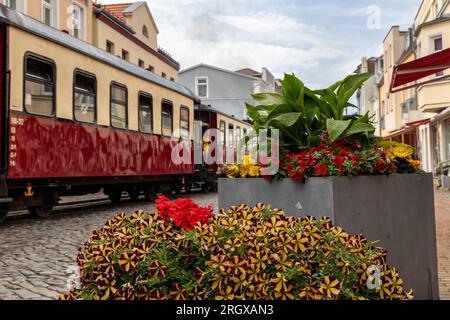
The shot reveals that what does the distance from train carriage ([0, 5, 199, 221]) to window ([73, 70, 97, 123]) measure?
2cm

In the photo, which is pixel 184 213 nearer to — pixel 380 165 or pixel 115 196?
pixel 380 165

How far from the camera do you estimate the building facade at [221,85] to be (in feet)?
172

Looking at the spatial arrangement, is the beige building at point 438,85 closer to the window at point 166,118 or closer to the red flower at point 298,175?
the window at point 166,118

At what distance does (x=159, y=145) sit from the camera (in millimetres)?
14508

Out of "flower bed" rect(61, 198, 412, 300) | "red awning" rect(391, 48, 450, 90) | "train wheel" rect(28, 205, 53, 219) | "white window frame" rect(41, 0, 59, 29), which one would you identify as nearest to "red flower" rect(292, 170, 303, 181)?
"flower bed" rect(61, 198, 412, 300)

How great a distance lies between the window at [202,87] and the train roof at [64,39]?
37906 mm

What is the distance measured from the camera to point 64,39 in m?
10.2

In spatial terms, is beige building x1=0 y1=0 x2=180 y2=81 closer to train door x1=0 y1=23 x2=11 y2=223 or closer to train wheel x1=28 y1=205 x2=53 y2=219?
train wheel x1=28 y1=205 x2=53 y2=219

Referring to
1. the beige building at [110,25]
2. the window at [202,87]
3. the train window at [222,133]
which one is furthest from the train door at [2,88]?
Answer: the window at [202,87]

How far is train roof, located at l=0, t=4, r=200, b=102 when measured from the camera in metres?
8.61

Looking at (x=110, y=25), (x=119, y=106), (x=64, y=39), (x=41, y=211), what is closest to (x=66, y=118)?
(x=64, y=39)

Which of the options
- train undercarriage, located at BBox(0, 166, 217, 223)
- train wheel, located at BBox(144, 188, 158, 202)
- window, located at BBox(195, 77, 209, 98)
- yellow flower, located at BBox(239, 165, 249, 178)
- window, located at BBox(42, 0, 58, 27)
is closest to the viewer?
yellow flower, located at BBox(239, 165, 249, 178)

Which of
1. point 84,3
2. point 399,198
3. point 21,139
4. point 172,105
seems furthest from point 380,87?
point 399,198
